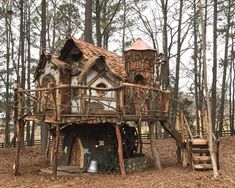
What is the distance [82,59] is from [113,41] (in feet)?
72.5

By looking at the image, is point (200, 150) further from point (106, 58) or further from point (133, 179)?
point (106, 58)

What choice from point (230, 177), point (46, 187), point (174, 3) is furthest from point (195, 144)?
point (174, 3)

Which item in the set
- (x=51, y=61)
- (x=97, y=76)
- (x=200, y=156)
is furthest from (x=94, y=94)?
(x=200, y=156)

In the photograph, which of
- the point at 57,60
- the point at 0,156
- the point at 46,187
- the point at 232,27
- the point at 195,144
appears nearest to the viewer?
the point at 46,187

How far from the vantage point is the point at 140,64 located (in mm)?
16609

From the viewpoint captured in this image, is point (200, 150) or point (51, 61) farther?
point (51, 61)

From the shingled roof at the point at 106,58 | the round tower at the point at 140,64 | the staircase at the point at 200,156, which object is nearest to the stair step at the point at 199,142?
the staircase at the point at 200,156

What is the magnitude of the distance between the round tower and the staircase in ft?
11.7

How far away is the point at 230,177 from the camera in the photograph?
1367cm

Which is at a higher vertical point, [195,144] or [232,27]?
[232,27]

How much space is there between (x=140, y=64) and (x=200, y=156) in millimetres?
5111

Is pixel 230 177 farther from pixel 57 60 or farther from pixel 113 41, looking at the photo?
pixel 113 41

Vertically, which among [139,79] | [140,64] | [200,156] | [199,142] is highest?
[140,64]

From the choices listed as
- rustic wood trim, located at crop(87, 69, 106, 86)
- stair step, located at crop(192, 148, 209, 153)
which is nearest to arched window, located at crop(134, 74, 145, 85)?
rustic wood trim, located at crop(87, 69, 106, 86)
